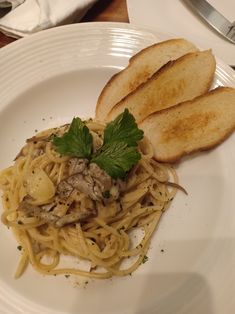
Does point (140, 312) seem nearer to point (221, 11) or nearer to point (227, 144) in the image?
point (227, 144)

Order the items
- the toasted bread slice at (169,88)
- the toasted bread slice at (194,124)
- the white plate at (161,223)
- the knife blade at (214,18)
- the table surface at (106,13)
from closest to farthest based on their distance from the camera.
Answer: the white plate at (161,223)
the toasted bread slice at (194,124)
the toasted bread slice at (169,88)
the knife blade at (214,18)
the table surface at (106,13)

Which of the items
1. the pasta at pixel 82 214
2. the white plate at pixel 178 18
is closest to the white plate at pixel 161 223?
the pasta at pixel 82 214

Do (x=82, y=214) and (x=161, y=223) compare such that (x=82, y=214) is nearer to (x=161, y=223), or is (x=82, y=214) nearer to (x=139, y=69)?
(x=161, y=223)

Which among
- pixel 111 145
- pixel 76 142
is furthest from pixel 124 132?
pixel 76 142

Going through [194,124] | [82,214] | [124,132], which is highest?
[194,124]

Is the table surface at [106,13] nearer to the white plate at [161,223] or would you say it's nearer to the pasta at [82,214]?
the white plate at [161,223]

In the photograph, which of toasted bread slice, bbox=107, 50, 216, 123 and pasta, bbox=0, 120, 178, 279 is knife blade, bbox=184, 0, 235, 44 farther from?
pasta, bbox=0, 120, 178, 279

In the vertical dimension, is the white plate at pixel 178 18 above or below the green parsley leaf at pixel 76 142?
above
